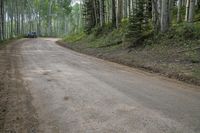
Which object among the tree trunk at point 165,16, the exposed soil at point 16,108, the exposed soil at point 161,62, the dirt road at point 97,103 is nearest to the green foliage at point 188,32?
the tree trunk at point 165,16

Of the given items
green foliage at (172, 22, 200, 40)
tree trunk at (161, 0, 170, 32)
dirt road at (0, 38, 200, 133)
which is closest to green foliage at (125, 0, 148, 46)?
tree trunk at (161, 0, 170, 32)

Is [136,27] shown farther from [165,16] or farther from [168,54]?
[168,54]

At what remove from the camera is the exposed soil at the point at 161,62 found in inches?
402

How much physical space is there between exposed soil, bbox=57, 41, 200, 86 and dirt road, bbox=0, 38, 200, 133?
63cm

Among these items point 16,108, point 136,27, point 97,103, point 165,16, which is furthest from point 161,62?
point 16,108

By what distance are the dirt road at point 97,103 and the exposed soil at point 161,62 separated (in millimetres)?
634

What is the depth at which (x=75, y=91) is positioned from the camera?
26.7 feet

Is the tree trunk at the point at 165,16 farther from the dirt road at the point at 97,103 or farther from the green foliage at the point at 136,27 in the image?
the dirt road at the point at 97,103

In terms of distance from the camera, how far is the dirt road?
539 cm

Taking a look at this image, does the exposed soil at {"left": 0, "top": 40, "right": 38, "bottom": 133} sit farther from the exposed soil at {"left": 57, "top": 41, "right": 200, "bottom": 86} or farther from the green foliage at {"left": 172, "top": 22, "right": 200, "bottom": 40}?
the green foliage at {"left": 172, "top": 22, "right": 200, "bottom": 40}

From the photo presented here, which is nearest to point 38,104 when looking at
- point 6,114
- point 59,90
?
point 6,114

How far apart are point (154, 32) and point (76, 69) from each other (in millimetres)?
6839

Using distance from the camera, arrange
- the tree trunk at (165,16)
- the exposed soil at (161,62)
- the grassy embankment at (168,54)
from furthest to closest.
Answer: the tree trunk at (165,16) < the grassy embankment at (168,54) < the exposed soil at (161,62)

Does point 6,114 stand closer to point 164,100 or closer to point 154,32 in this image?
point 164,100
